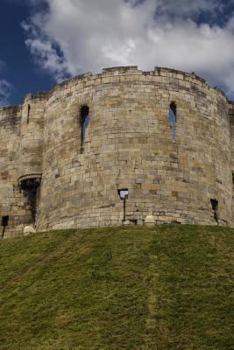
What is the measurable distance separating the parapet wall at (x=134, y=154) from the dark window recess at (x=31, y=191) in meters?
0.47

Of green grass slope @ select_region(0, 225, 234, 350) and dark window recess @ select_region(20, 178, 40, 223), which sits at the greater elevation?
dark window recess @ select_region(20, 178, 40, 223)

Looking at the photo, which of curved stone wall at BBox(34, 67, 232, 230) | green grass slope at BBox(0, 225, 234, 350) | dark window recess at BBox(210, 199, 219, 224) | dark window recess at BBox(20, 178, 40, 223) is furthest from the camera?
dark window recess at BBox(20, 178, 40, 223)

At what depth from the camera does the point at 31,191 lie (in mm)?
29125

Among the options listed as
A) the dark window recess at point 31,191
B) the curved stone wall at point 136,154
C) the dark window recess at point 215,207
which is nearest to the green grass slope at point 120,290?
the curved stone wall at point 136,154

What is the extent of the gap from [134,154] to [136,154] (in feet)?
0.25

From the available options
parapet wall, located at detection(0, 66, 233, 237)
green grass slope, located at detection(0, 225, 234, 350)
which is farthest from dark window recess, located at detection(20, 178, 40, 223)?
green grass slope, located at detection(0, 225, 234, 350)

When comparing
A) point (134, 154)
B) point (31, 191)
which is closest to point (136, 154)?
point (134, 154)

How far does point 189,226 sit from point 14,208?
10193 mm

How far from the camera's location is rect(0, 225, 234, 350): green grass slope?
13.4 metres

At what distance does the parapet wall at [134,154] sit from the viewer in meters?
Answer: 25.0

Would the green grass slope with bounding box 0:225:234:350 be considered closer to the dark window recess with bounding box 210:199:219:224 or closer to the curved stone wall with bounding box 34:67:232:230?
the curved stone wall with bounding box 34:67:232:230

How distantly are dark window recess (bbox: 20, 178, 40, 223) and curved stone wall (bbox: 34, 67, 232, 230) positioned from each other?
93 centimetres

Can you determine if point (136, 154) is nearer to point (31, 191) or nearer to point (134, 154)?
point (134, 154)

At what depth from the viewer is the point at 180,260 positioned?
1806cm
